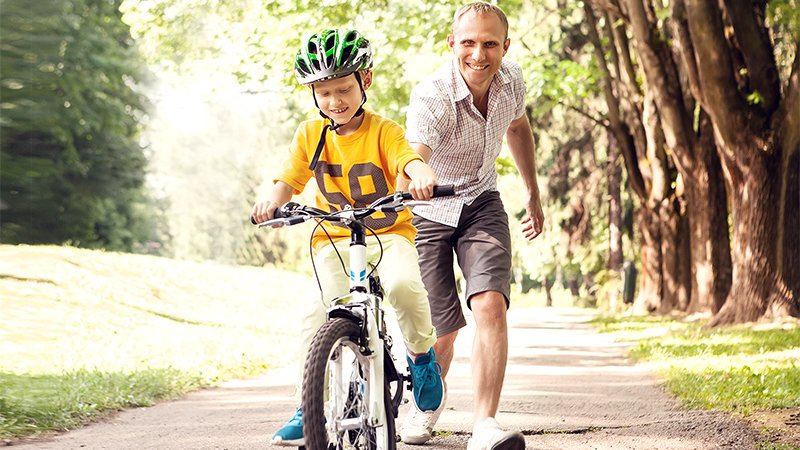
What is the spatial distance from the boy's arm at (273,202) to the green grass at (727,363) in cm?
382

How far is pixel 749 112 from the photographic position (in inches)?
652

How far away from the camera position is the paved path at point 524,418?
701cm

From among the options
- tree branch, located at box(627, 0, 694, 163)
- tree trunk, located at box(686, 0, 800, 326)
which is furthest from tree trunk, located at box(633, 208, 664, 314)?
tree trunk, located at box(686, 0, 800, 326)

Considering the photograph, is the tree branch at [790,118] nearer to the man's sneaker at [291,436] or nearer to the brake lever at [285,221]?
the brake lever at [285,221]

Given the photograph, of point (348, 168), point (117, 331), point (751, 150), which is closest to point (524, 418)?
point (348, 168)

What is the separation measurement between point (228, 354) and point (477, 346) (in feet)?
27.1

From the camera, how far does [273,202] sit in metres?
5.42

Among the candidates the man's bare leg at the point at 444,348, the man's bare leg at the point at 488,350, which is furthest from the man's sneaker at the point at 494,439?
the man's bare leg at the point at 444,348

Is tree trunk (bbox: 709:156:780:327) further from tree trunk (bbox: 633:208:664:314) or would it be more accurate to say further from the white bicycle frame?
the white bicycle frame

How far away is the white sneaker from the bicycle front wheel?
1474 millimetres

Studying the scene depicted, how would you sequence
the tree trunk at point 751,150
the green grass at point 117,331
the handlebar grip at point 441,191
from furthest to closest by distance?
1. the tree trunk at point 751,150
2. the green grass at point 117,331
3. the handlebar grip at point 441,191

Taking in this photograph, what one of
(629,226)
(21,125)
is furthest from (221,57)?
(629,226)

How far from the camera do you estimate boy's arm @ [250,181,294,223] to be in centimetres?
531

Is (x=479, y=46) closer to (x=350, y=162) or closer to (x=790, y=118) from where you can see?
(x=350, y=162)
